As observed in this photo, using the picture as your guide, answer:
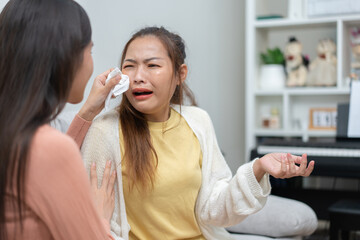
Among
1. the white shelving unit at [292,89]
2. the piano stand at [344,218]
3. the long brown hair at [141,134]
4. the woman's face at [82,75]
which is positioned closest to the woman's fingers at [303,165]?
the long brown hair at [141,134]

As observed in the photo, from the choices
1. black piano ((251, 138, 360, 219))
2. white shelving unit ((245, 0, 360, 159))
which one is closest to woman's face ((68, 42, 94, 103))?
black piano ((251, 138, 360, 219))

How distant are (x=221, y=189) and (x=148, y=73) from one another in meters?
0.42

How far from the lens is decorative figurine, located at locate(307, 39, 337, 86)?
295cm

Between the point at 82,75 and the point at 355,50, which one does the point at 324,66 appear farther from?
the point at 82,75

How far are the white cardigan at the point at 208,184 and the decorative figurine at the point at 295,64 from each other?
153 centimetres

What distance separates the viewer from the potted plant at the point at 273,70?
3045 millimetres

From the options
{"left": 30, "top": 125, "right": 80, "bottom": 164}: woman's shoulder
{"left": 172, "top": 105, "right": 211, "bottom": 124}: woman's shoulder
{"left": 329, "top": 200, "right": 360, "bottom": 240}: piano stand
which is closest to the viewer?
{"left": 30, "top": 125, "right": 80, "bottom": 164}: woman's shoulder

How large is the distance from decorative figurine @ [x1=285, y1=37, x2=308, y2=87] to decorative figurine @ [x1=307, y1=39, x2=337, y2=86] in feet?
0.17

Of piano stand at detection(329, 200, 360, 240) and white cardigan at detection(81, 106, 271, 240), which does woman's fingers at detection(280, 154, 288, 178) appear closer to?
white cardigan at detection(81, 106, 271, 240)

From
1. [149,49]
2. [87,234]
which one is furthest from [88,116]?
[87,234]

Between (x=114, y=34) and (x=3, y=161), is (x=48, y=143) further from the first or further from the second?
(x=114, y=34)

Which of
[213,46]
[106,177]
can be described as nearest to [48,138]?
[106,177]

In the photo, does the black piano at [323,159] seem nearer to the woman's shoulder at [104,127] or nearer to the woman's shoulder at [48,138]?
the woman's shoulder at [104,127]

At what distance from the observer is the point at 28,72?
89 cm
